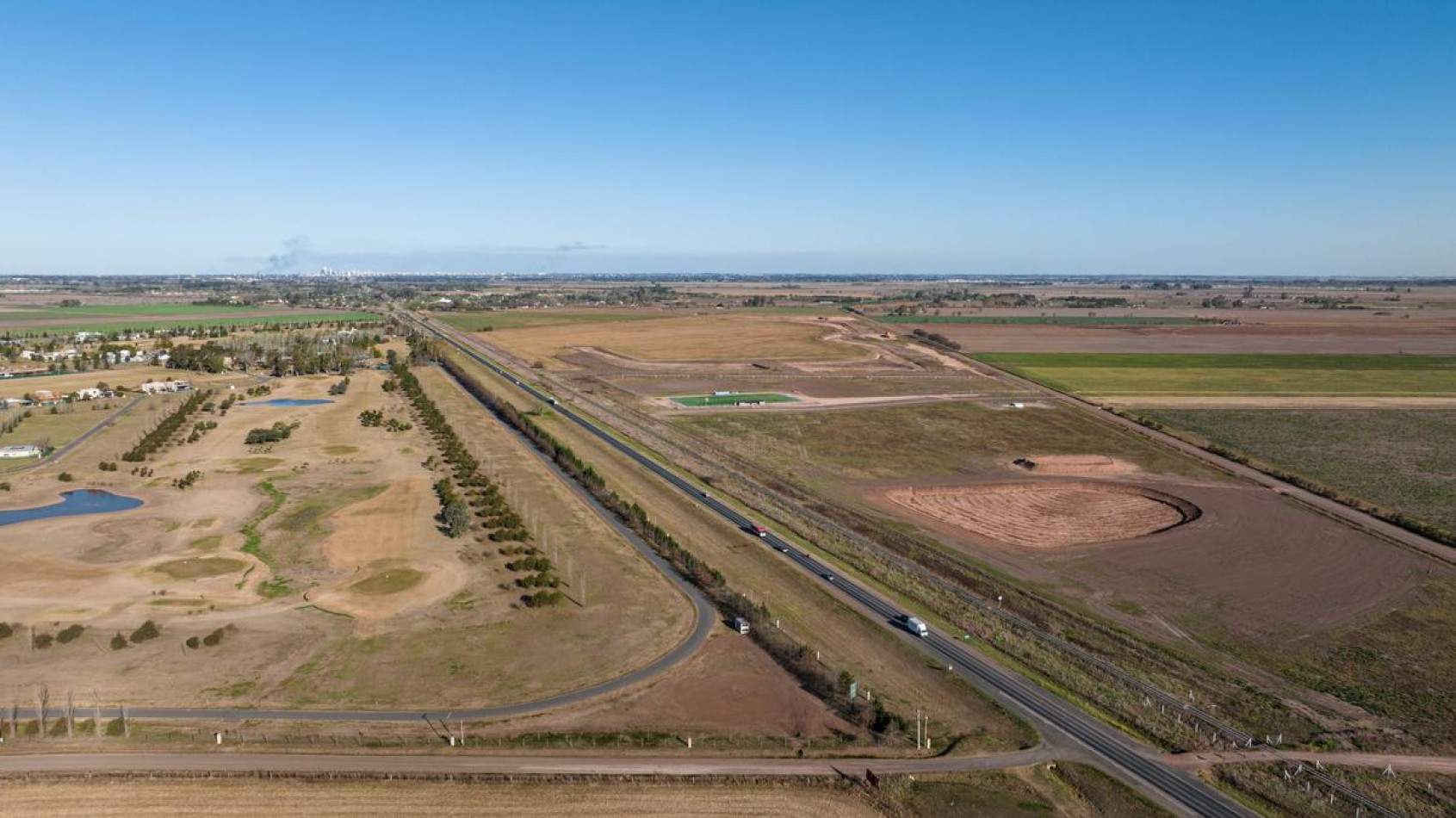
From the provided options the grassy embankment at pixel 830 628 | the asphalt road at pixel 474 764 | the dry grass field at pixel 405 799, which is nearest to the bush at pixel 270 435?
the grassy embankment at pixel 830 628

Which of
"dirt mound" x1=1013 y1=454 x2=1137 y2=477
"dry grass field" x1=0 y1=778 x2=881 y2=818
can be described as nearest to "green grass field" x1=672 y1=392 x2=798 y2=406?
"dirt mound" x1=1013 y1=454 x2=1137 y2=477

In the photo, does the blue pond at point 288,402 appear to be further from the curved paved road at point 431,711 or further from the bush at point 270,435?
the curved paved road at point 431,711

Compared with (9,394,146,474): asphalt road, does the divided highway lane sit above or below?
below

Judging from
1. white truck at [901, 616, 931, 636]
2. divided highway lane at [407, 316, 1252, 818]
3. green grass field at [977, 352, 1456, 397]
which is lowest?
divided highway lane at [407, 316, 1252, 818]

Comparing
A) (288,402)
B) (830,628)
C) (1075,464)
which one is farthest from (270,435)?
(1075,464)

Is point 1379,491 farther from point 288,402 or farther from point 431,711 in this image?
point 288,402

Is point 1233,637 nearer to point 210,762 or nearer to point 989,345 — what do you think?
point 210,762

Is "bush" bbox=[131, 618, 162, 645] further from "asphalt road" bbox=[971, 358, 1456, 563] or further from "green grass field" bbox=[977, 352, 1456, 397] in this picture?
"green grass field" bbox=[977, 352, 1456, 397]
